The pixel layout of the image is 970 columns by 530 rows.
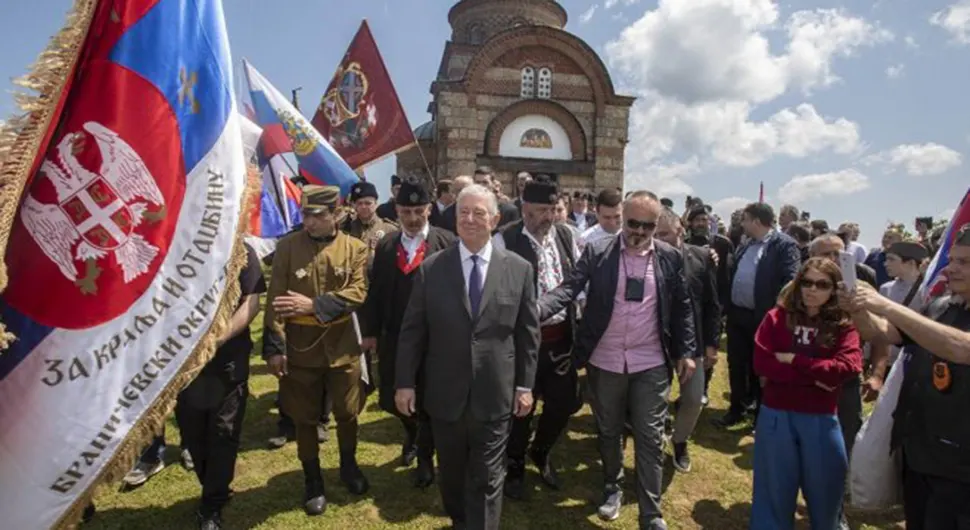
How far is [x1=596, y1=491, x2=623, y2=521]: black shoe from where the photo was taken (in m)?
4.14

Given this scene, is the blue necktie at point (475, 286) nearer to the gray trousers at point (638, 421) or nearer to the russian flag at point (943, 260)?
the gray trousers at point (638, 421)

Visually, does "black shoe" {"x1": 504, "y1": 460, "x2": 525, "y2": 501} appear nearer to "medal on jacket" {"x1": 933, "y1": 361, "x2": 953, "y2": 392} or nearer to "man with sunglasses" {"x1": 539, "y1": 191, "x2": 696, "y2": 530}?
"man with sunglasses" {"x1": 539, "y1": 191, "x2": 696, "y2": 530}

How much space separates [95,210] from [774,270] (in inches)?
213

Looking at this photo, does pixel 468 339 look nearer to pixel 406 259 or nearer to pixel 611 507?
pixel 406 259

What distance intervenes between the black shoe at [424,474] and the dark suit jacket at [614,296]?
1.53 metres

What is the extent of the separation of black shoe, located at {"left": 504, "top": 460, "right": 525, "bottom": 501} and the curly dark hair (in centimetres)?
225

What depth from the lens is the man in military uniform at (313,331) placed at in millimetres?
4094

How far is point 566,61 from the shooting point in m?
23.9

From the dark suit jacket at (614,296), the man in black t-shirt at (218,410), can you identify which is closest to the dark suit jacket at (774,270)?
the dark suit jacket at (614,296)

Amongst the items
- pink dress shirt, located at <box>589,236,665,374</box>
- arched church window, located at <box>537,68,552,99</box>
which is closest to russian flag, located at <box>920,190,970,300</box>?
pink dress shirt, located at <box>589,236,665,374</box>

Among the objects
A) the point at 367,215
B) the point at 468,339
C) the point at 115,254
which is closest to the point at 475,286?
A: the point at 468,339

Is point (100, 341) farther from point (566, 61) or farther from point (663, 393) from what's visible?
point (566, 61)

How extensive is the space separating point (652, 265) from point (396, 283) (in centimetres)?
198

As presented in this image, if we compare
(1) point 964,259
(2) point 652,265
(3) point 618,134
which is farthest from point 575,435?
(3) point 618,134
